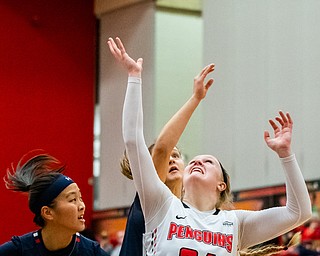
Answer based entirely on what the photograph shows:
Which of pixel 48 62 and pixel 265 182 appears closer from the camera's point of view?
pixel 265 182

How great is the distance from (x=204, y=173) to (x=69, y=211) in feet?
2.18

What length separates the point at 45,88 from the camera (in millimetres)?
11695

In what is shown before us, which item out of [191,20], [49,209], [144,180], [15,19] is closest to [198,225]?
[144,180]

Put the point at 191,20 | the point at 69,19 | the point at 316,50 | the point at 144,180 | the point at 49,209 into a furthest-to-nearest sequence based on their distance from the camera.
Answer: the point at 69,19
the point at 191,20
the point at 316,50
the point at 49,209
the point at 144,180

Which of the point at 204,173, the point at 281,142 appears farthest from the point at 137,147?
the point at 281,142

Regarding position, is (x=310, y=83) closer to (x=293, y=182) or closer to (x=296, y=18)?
(x=296, y=18)

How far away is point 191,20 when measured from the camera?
11.1m

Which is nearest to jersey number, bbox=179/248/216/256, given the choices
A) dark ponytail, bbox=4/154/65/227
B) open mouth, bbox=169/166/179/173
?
open mouth, bbox=169/166/179/173

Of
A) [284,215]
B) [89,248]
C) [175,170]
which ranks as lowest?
[89,248]

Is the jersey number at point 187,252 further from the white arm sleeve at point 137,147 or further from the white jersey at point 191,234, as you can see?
the white arm sleeve at point 137,147

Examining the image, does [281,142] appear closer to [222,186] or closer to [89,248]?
[222,186]

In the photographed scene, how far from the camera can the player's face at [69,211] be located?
3916 mm

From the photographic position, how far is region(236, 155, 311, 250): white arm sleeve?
3564 mm

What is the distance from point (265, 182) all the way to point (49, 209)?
17.1 ft
